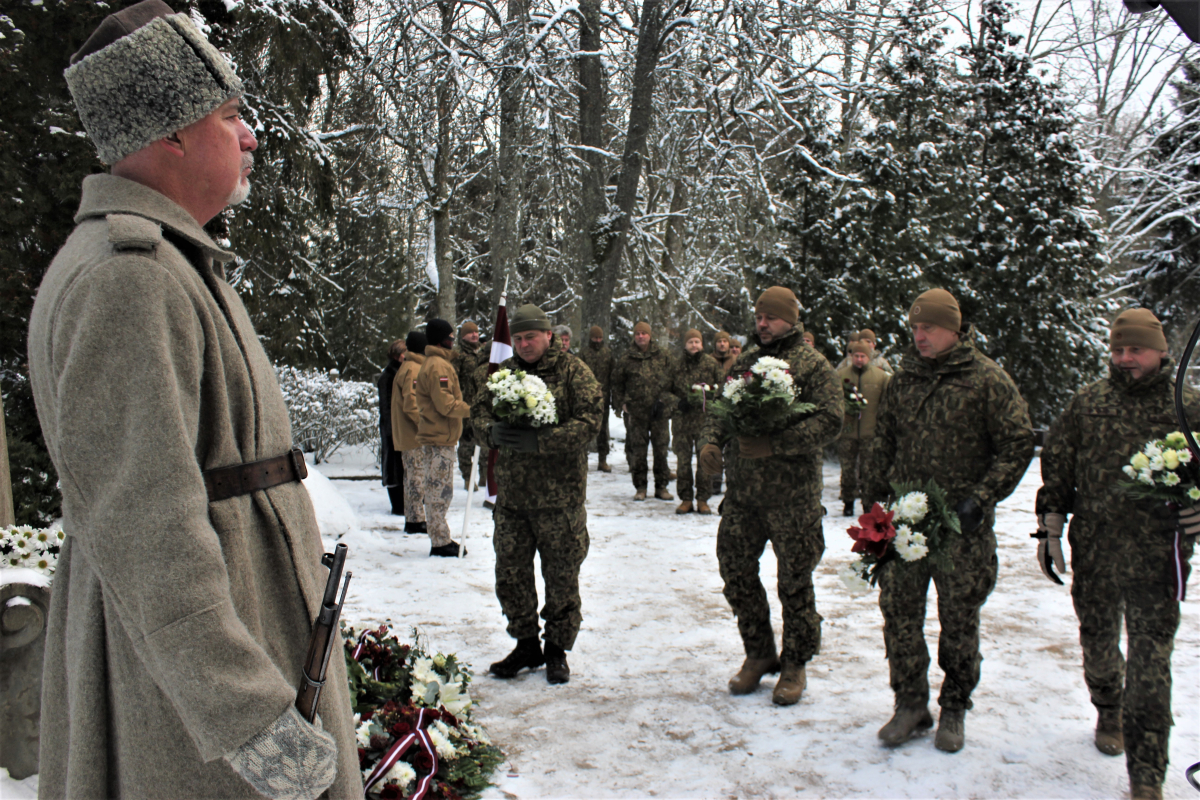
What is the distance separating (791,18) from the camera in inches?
508

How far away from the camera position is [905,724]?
440 centimetres

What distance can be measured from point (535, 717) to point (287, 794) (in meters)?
3.52

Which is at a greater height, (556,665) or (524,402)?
(524,402)

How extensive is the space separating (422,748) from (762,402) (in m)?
2.51

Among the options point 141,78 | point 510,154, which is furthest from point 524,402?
point 510,154

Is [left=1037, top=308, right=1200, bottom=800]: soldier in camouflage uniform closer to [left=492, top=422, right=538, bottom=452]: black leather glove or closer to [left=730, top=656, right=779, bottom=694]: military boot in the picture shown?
[left=730, top=656, right=779, bottom=694]: military boot

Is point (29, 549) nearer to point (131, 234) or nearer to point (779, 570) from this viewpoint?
point (131, 234)

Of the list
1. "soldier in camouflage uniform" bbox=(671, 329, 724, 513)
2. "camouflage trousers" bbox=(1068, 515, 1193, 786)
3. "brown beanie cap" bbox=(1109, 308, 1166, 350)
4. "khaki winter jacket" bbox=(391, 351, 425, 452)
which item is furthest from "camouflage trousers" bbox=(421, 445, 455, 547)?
"brown beanie cap" bbox=(1109, 308, 1166, 350)

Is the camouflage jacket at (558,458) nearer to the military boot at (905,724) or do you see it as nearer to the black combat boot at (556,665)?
the black combat boot at (556,665)

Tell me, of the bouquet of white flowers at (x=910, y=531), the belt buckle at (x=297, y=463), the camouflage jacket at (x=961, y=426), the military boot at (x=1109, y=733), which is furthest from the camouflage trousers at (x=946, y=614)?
the belt buckle at (x=297, y=463)

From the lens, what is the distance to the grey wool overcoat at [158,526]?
136 cm

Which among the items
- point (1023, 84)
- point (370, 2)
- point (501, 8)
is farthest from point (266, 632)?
point (1023, 84)

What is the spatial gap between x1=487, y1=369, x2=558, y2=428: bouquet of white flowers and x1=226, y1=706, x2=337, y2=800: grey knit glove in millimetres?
3715

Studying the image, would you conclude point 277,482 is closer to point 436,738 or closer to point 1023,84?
point 436,738
